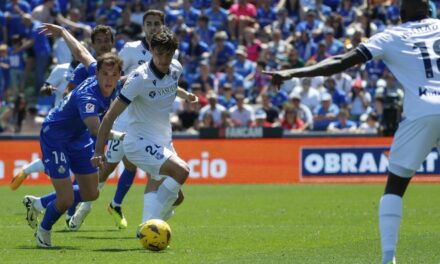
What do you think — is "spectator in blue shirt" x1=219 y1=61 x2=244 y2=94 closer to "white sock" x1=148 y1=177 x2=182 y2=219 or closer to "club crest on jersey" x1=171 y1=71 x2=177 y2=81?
"club crest on jersey" x1=171 y1=71 x2=177 y2=81

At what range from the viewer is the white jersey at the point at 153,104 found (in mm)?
11953

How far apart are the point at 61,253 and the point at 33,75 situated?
20.1 m

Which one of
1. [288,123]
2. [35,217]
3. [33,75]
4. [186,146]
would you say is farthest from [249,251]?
[33,75]

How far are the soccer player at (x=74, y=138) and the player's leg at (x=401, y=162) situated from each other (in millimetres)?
4026

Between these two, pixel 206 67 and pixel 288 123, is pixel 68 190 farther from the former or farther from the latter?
pixel 206 67

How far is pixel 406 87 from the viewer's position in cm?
934

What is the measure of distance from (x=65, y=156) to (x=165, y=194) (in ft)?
4.73

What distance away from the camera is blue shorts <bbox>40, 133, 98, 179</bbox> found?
12.6 metres

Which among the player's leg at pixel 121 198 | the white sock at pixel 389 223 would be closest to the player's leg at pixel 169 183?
the player's leg at pixel 121 198

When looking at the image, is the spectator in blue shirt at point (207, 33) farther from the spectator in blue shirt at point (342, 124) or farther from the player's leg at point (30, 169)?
the player's leg at point (30, 169)

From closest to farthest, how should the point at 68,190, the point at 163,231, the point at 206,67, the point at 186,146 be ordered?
the point at 163,231 → the point at 68,190 → the point at 186,146 → the point at 206,67

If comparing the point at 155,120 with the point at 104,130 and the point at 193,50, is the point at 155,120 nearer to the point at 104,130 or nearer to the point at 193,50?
the point at 104,130

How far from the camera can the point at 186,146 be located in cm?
2534

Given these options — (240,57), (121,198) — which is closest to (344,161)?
(240,57)
